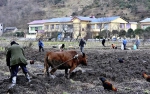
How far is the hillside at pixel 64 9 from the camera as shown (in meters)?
84.6

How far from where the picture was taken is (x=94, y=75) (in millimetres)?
12922

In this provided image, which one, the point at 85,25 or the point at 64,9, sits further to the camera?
the point at 64,9

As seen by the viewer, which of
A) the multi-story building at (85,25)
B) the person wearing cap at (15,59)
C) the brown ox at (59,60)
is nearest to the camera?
the person wearing cap at (15,59)

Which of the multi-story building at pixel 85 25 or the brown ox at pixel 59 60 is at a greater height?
the brown ox at pixel 59 60

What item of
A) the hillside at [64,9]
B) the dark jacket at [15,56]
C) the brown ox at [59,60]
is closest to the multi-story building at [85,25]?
the hillside at [64,9]

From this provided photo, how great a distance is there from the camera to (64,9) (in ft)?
338

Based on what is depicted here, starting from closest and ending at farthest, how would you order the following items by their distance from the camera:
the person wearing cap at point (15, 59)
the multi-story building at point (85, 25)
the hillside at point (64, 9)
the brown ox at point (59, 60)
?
the person wearing cap at point (15, 59), the brown ox at point (59, 60), the multi-story building at point (85, 25), the hillside at point (64, 9)

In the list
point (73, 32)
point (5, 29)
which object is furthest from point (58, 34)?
point (5, 29)

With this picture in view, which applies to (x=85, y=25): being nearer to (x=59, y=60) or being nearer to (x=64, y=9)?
(x=64, y=9)

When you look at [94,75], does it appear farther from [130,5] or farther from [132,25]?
[130,5]

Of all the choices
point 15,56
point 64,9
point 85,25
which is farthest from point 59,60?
point 64,9

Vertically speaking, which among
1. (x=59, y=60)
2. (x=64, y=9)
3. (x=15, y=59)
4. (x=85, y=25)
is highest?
(x=15, y=59)

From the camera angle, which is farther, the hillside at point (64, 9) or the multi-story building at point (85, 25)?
the hillside at point (64, 9)

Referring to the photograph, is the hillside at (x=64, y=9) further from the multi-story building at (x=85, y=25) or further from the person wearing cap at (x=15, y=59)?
the person wearing cap at (x=15, y=59)
